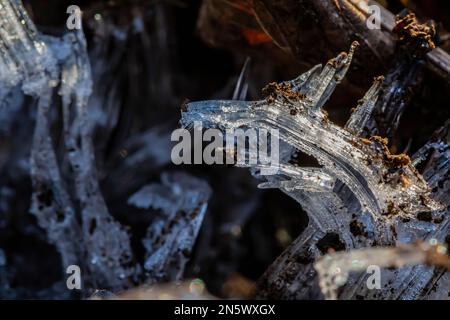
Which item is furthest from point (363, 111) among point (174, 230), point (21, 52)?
point (21, 52)

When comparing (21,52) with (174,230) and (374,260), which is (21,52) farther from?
(374,260)

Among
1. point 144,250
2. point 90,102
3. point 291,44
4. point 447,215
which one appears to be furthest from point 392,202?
point 90,102

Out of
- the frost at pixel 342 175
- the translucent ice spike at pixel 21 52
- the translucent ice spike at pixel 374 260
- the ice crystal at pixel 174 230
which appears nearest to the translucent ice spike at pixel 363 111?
the frost at pixel 342 175

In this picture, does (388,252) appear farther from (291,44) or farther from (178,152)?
(178,152)

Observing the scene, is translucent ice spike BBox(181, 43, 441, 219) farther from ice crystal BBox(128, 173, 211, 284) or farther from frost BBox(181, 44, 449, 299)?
ice crystal BBox(128, 173, 211, 284)

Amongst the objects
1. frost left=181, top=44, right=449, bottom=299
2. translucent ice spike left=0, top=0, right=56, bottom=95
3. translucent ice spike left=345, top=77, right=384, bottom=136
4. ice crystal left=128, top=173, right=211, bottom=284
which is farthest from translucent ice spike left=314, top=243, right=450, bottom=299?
translucent ice spike left=0, top=0, right=56, bottom=95

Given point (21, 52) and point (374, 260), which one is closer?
point (374, 260)
